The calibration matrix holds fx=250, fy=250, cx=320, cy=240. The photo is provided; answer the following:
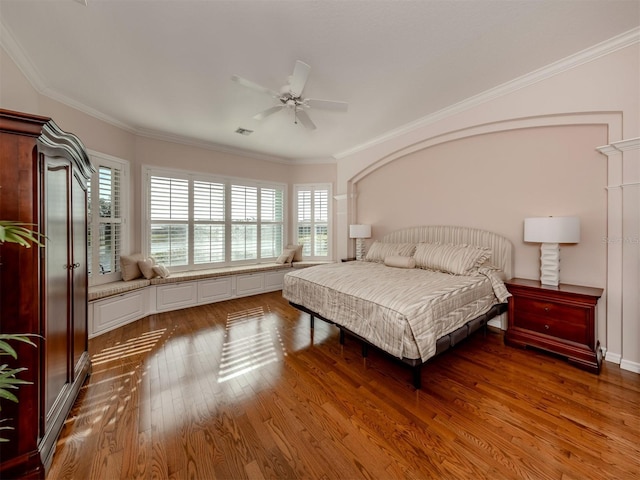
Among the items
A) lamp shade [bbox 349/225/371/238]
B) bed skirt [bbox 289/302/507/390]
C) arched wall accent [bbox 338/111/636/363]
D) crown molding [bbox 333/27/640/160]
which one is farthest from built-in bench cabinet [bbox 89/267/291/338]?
arched wall accent [bbox 338/111/636/363]

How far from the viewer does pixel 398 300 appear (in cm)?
213

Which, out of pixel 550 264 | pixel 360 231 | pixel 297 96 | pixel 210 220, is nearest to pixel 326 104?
pixel 297 96

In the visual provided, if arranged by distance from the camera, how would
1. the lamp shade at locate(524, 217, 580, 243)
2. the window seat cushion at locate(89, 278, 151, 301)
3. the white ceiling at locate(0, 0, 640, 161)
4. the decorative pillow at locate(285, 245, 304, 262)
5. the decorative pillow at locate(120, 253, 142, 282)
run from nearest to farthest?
the white ceiling at locate(0, 0, 640, 161), the lamp shade at locate(524, 217, 580, 243), the window seat cushion at locate(89, 278, 151, 301), the decorative pillow at locate(120, 253, 142, 282), the decorative pillow at locate(285, 245, 304, 262)

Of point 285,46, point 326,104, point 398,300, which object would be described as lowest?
point 398,300

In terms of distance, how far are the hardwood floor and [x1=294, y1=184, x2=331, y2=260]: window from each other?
3.21m

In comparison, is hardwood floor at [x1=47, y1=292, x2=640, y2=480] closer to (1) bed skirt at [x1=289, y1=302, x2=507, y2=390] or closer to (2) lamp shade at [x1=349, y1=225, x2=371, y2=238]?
(1) bed skirt at [x1=289, y1=302, x2=507, y2=390]

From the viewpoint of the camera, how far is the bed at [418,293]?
2004mm

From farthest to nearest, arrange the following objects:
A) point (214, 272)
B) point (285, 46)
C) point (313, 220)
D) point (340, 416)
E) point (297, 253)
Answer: point (313, 220)
point (297, 253)
point (214, 272)
point (285, 46)
point (340, 416)

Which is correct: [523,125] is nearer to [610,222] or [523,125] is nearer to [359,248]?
[610,222]

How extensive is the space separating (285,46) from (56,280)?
2490 mm

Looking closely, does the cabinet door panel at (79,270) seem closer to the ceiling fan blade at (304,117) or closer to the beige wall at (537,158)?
the beige wall at (537,158)

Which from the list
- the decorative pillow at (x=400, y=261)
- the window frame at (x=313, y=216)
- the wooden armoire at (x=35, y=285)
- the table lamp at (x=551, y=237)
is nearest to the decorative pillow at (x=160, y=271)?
the wooden armoire at (x=35, y=285)

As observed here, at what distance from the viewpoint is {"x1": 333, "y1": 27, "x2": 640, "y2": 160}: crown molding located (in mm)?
2234

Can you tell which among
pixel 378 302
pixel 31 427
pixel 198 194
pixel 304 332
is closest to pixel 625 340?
pixel 378 302
